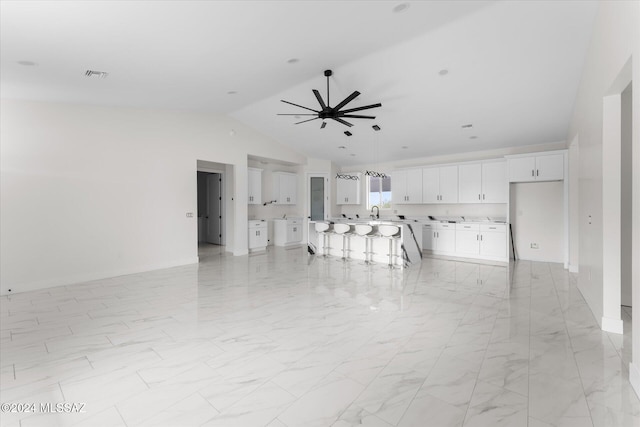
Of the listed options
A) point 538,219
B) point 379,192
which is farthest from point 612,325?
point 379,192

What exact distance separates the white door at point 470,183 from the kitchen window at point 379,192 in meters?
2.28

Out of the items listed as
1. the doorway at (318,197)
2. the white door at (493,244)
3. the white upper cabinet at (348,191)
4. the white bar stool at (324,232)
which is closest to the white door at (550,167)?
the white door at (493,244)

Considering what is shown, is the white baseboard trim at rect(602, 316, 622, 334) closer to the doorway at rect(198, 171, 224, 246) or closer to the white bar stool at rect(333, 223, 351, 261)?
the white bar stool at rect(333, 223, 351, 261)

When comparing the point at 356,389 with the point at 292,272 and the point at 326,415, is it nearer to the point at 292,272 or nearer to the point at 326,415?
the point at 326,415

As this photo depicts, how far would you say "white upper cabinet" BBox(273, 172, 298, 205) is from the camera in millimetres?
9531

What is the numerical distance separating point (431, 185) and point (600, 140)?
16.7ft

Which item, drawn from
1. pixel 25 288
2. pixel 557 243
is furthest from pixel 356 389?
pixel 557 243

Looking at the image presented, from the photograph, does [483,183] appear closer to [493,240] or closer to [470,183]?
[470,183]

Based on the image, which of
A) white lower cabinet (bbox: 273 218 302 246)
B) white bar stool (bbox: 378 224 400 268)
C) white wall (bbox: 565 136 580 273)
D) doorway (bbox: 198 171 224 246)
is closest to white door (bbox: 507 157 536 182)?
white wall (bbox: 565 136 580 273)

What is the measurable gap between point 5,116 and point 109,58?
2291mm

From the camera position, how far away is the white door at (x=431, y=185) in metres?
8.05

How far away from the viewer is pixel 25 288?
15.1 ft

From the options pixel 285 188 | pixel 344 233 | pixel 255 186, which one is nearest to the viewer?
pixel 344 233

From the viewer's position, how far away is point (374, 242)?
6.70 meters
